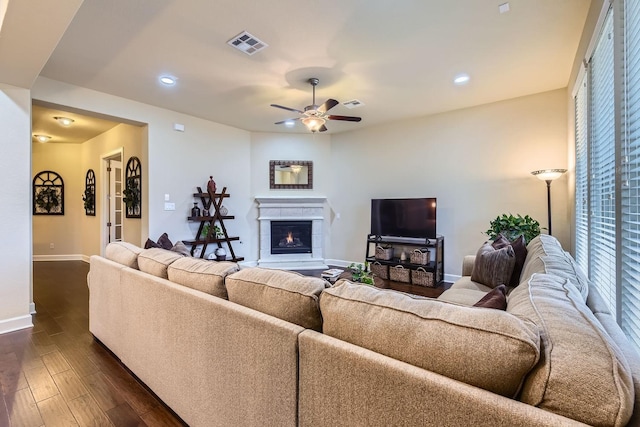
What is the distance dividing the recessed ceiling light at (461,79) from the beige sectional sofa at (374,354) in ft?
8.35

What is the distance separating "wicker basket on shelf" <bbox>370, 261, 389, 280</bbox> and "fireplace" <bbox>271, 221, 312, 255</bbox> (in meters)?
1.56

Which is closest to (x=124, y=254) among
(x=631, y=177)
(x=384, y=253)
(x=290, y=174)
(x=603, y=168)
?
(x=631, y=177)

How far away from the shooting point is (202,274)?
1.62m

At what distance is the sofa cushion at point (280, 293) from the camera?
1.16 m

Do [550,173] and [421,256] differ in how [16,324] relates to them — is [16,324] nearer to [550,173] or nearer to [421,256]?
[421,256]

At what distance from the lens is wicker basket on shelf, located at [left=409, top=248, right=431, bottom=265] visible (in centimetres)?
462

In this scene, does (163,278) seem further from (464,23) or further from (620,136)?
(464,23)

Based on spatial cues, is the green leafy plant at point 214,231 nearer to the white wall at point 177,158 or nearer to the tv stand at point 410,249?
the white wall at point 177,158

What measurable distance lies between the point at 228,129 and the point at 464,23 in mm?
4288

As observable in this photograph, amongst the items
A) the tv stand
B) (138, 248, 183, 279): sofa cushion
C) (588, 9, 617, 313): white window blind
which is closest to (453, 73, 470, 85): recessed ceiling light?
(588, 9, 617, 313): white window blind

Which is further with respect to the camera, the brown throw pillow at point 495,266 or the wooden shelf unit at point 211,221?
the wooden shelf unit at point 211,221

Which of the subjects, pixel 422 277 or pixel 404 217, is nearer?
pixel 422 277

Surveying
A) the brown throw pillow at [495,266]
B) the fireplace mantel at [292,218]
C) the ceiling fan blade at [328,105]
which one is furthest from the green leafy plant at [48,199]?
the brown throw pillow at [495,266]

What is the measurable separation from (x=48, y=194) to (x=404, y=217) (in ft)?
25.8
